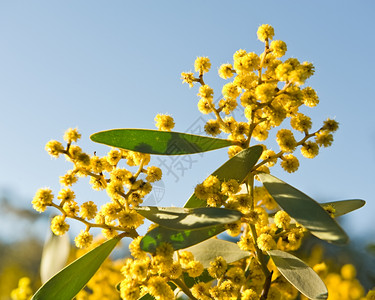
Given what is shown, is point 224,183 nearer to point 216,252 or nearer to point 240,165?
point 240,165

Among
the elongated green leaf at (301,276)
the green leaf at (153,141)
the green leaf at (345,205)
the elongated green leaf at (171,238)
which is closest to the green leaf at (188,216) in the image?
the elongated green leaf at (171,238)

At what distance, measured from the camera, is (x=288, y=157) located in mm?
1856

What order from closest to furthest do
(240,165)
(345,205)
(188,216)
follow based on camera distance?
(188,216), (240,165), (345,205)

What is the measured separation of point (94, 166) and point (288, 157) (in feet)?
2.68

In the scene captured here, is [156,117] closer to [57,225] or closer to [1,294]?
[57,225]

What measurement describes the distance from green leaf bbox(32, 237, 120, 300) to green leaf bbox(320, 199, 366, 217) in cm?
98

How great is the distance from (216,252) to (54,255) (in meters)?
0.87

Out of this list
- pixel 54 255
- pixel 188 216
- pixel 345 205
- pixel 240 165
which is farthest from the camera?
pixel 54 255

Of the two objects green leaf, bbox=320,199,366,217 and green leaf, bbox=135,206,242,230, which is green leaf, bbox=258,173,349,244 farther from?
green leaf, bbox=320,199,366,217

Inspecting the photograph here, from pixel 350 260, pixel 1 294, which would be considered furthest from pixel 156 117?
pixel 1 294

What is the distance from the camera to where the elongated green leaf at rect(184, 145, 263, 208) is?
1629mm

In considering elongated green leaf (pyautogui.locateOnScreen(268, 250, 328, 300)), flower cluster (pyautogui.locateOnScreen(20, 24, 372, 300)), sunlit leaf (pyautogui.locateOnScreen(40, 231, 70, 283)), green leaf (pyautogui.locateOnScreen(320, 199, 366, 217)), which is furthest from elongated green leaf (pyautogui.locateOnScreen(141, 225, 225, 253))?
sunlit leaf (pyautogui.locateOnScreen(40, 231, 70, 283))

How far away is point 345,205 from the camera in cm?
196

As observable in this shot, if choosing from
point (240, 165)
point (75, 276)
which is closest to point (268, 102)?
point (240, 165)
